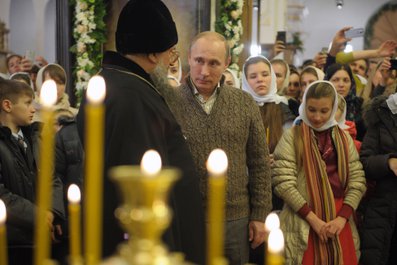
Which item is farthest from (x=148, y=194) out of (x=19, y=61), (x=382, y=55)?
(x=19, y=61)

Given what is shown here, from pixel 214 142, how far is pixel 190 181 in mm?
815

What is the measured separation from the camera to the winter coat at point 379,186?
3803mm

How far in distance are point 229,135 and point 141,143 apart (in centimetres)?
112

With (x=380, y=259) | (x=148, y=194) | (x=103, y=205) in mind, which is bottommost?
(x=380, y=259)

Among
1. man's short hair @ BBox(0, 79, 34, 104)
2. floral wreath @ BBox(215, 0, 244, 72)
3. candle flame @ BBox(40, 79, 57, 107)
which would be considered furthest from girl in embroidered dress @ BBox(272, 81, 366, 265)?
floral wreath @ BBox(215, 0, 244, 72)

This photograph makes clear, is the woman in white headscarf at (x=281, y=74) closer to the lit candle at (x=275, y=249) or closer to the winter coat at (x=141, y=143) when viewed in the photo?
the winter coat at (x=141, y=143)

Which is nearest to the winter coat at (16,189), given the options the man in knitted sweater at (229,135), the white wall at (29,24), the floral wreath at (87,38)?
the man in knitted sweater at (229,135)

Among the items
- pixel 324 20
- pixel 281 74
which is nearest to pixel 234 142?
pixel 281 74

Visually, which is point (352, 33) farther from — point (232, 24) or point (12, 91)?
point (12, 91)

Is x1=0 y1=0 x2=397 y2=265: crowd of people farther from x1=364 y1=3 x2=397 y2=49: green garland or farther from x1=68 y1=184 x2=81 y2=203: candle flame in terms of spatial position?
x1=364 y1=3 x2=397 y2=49: green garland

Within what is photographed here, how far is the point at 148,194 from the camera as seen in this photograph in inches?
23.7

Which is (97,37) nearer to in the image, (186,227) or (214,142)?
(214,142)

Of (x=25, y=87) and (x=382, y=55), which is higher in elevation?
(x=382, y=55)

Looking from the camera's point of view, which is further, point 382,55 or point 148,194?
point 382,55
